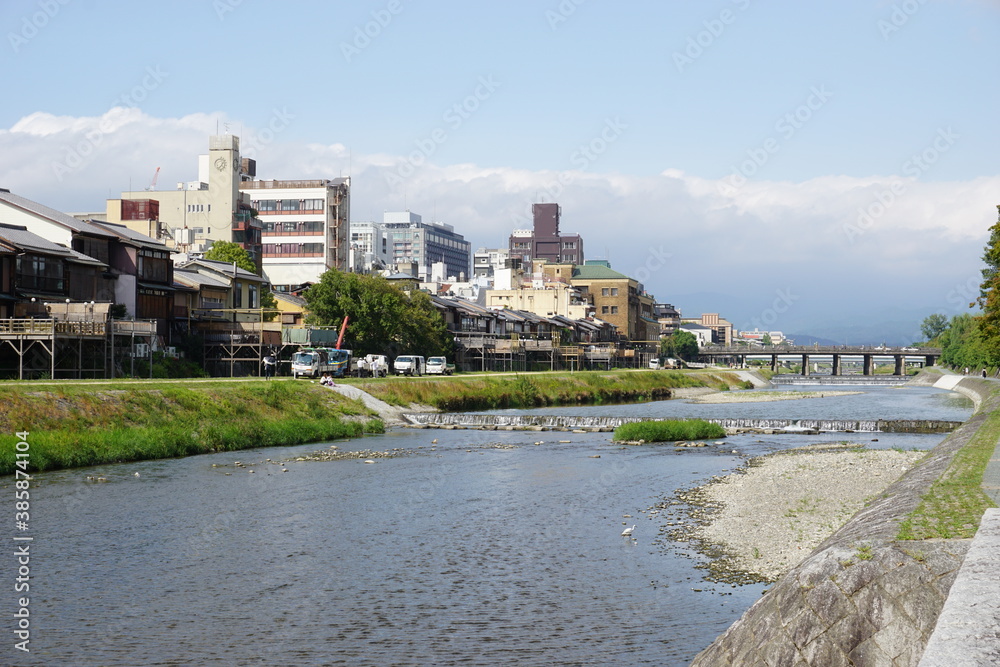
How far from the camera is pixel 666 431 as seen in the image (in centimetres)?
5428

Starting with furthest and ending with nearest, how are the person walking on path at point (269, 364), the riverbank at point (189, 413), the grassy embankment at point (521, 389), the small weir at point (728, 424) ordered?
the grassy embankment at point (521, 389) → the person walking on path at point (269, 364) → the small weir at point (728, 424) → the riverbank at point (189, 413)

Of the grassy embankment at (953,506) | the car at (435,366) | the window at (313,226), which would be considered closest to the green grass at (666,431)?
the grassy embankment at (953,506)

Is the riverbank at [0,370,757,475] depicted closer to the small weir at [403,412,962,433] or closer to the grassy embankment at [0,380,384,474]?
the grassy embankment at [0,380,384,474]

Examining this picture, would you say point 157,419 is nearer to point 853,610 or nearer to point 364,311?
point 853,610

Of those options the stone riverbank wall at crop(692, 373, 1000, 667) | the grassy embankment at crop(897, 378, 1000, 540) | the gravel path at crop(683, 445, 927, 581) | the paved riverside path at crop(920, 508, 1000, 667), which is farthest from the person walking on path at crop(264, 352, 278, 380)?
the paved riverside path at crop(920, 508, 1000, 667)

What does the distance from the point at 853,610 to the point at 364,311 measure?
76846 millimetres

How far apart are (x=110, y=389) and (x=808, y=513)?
34.1 m

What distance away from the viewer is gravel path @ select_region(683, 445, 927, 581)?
22250 millimetres

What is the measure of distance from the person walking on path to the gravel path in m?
41.4

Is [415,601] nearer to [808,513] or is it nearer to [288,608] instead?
[288,608]

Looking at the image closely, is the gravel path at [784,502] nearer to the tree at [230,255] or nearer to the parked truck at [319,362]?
the parked truck at [319,362]

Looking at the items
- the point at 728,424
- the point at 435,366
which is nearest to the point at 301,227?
the point at 435,366

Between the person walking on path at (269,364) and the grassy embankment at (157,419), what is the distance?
1180cm

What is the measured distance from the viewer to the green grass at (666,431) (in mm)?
53031
